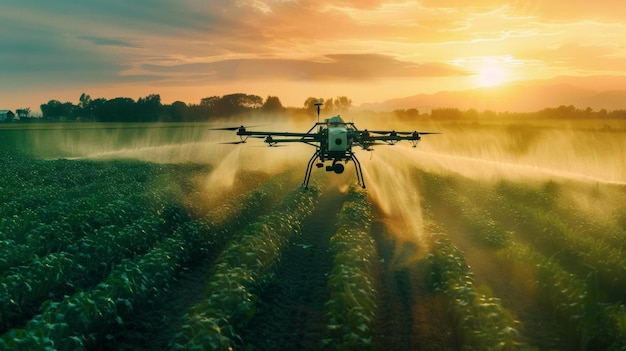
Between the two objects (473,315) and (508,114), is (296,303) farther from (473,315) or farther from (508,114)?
(508,114)

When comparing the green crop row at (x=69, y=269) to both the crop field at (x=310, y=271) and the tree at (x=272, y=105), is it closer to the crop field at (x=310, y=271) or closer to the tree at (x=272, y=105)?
the crop field at (x=310, y=271)

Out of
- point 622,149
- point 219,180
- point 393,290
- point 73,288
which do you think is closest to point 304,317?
point 393,290

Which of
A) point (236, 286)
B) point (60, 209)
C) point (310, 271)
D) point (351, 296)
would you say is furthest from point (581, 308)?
point (60, 209)

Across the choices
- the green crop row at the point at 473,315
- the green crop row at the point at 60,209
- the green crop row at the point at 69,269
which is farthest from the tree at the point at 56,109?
the green crop row at the point at 473,315

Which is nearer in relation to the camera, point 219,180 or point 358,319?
point 358,319

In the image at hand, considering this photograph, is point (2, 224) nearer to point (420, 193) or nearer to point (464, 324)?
point (464, 324)
